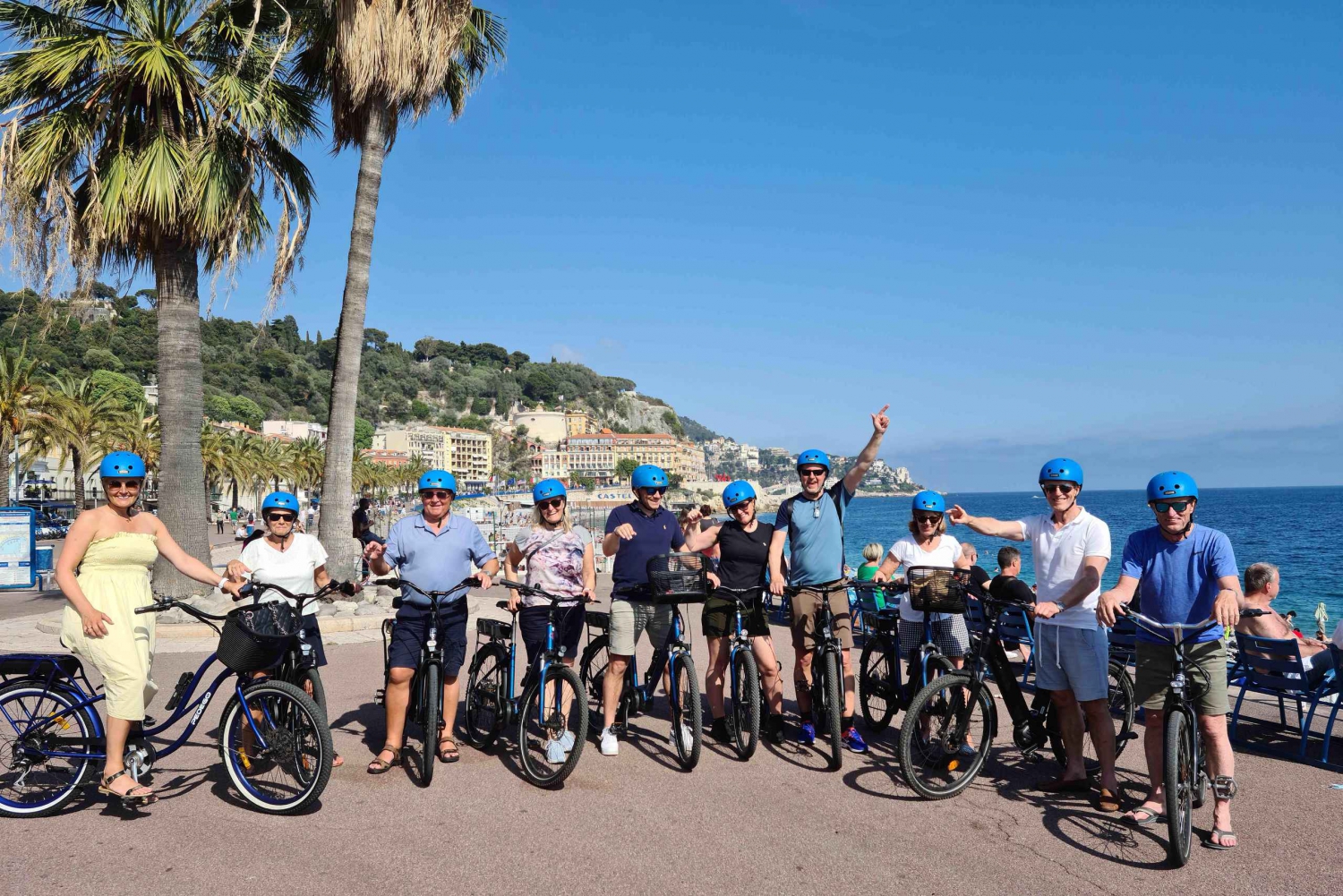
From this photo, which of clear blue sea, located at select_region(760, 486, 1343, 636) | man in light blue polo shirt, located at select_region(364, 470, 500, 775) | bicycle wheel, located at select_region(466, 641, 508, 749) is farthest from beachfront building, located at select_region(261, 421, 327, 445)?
man in light blue polo shirt, located at select_region(364, 470, 500, 775)

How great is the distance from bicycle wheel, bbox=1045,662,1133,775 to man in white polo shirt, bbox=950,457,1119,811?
88 millimetres

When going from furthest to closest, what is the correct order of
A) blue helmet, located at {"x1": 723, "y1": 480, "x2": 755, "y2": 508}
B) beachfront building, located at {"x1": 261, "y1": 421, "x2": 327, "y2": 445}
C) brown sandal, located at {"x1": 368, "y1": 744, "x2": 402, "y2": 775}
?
1. beachfront building, located at {"x1": 261, "y1": 421, "x2": 327, "y2": 445}
2. blue helmet, located at {"x1": 723, "y1": 480, "x2": 755, "y2": 508}
3. brown sandal, located at {"x1": 368, "y1": 744, "x2": 402, "y2": 775}

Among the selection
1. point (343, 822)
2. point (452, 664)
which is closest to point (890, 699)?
point (452, 664)

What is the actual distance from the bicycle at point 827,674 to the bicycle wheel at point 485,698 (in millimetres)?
2038

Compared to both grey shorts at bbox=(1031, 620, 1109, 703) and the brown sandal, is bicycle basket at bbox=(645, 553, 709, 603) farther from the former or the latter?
grey shorts at bbox=(1031, 620, 1109, 703)

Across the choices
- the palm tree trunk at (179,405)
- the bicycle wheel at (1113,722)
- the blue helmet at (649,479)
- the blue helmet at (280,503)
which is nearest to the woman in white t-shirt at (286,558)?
the blue helmet at (280,503)

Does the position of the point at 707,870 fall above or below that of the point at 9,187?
below

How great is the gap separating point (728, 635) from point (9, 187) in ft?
35.5

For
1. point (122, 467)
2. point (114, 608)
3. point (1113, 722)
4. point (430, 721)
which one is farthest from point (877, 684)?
point (122, 467)

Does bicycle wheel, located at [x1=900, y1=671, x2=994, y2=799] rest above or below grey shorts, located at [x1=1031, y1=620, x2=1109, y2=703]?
below

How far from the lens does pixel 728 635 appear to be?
609cm

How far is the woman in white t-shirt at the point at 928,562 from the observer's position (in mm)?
5836

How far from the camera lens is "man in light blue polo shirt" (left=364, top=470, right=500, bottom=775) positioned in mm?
5492

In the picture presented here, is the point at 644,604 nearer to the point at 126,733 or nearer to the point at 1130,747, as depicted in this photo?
the point at 126,733
